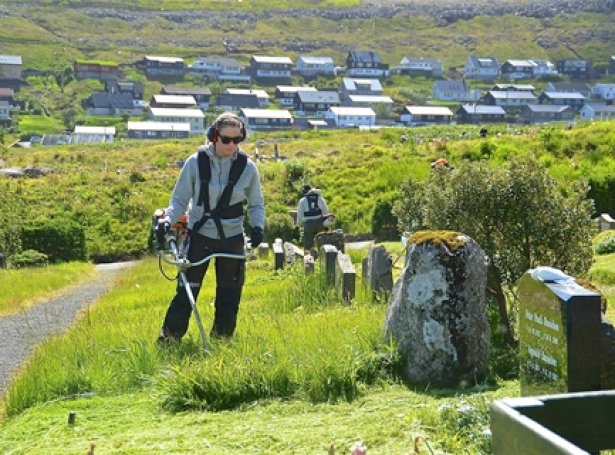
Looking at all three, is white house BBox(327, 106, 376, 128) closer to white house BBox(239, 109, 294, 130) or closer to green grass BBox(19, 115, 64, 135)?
white house BBox(239, 109, 294, 130)

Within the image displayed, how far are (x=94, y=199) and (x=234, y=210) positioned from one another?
28439 millimetres

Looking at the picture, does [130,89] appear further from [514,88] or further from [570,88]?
[570,88]

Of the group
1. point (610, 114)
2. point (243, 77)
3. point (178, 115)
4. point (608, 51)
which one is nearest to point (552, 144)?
point (178, 115)

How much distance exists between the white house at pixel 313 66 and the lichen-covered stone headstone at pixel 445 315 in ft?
473

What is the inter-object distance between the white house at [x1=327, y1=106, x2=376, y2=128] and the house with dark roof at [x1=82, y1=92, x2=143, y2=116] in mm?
26725

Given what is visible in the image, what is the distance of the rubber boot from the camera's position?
812 centimetres

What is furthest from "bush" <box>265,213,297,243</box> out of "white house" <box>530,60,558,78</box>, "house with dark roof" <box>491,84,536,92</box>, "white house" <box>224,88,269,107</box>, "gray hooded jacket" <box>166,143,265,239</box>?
"white house" <box>530,60,558,78</box>

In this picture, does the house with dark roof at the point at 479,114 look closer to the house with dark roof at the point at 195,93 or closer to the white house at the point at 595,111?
the white house at the point at 595,111

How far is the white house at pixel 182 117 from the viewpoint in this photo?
10506cm

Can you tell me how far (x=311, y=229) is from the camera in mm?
17469

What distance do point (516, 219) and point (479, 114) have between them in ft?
341

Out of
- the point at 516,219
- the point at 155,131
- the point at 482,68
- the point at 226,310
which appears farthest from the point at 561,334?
the point at 482,68

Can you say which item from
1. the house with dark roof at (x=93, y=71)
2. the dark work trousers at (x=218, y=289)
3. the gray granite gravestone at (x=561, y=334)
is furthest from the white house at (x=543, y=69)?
the gray granite gravestone at (x=561, y=334)

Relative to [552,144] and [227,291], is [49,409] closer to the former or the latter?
[227,291]
